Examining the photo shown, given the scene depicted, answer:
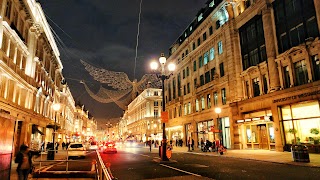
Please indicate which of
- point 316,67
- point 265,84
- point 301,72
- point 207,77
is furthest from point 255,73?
point 207,77

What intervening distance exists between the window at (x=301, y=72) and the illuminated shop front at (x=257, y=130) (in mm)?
A: 4793

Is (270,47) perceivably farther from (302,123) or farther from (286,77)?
(302,123)

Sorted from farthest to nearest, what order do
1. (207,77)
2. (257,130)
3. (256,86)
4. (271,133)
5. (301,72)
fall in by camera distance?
(207,77) → (257,130) → (256,86) → (271,133) → (301,72)

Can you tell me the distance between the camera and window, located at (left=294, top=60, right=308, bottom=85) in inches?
936

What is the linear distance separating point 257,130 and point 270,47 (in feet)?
33.3

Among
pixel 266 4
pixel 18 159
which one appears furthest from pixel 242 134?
pixel 18 159

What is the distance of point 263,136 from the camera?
30.2 meters

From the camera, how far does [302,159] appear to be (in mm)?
16203

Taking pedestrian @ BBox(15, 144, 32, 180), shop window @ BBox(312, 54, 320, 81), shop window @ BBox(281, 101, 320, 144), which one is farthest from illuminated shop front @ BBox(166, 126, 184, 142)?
pedestrian @ BBox(15, 144, 32, 180)

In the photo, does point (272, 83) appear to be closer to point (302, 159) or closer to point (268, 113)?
point (268, 113)

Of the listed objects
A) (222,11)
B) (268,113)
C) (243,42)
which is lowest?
(268,113)

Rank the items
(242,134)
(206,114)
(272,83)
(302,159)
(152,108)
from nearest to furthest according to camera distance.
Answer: (302,159) → (272,83) → (242,134) → (206,114) → (152,108)

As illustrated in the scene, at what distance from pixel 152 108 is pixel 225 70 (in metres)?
58.5

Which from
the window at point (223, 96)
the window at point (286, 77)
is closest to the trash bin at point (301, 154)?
the window at point (286, 77)
